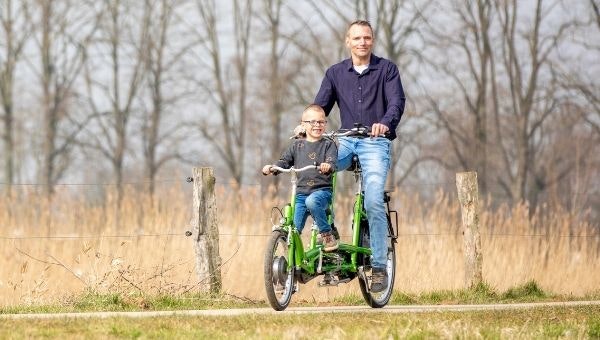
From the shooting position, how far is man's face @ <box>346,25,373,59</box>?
10117mm

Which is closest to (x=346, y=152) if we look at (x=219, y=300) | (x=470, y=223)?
(x=219, y=300)

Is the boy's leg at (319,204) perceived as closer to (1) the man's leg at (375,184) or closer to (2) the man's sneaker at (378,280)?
(1) the man's leg at (375,184)

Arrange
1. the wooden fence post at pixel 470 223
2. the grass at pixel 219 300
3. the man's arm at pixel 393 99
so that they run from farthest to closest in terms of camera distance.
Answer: the wooden fence post at pixel 470 223
the grass at pixel 219 300
the man's arm at pixel 393 99

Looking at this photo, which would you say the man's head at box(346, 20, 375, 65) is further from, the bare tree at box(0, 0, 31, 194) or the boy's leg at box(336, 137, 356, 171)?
the bare tree at box(0, 0, 31, 194)

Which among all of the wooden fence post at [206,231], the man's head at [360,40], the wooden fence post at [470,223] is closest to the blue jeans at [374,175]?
the man's head at [360,40]

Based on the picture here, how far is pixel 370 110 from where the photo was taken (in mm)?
10266

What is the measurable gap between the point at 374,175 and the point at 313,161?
0.67 m

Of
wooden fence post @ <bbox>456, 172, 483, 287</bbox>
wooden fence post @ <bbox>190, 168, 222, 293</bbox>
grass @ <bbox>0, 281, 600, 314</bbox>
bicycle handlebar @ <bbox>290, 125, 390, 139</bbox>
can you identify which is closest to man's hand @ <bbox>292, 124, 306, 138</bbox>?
bicycle handlebar @ <bbox>290, 125, 390, 139</bbox>

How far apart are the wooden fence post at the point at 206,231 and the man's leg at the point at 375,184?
7.76 feet

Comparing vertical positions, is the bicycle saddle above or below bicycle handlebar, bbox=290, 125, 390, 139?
below

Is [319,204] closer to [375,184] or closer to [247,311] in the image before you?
[375,184]

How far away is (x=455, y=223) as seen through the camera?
55.1 feet

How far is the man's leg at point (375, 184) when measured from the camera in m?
10.1

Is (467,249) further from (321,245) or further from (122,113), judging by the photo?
(122,113)
